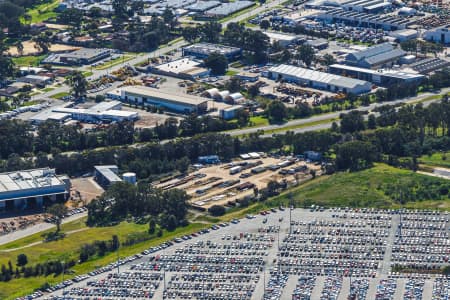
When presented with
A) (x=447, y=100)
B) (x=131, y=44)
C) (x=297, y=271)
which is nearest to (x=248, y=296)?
(x=297, y=271)

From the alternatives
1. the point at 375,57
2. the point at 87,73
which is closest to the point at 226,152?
the point at 87,73

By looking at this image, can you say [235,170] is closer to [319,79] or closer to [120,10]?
[319,79]

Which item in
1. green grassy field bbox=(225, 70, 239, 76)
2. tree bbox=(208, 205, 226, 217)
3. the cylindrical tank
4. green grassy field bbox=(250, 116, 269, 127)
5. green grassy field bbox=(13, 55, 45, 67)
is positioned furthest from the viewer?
green grassy field bbox=(13, 55, 45, 67)

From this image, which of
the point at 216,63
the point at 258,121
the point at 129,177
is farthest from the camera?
the point at 216,63

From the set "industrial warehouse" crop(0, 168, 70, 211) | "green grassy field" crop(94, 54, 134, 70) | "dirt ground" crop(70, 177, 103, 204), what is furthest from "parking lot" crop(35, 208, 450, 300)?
"green grassy field" crop(94, 54, 134, 70)

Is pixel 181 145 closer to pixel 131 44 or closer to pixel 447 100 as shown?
pixel 447 100

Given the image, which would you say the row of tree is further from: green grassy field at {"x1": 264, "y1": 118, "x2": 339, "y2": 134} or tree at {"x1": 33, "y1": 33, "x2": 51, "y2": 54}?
tree at {"x1": 33, "y1": 33, "x2": 51, "y2": 54}

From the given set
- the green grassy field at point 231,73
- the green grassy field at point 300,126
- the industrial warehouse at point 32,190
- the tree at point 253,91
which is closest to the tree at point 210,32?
the green grassy field at point 231,73
